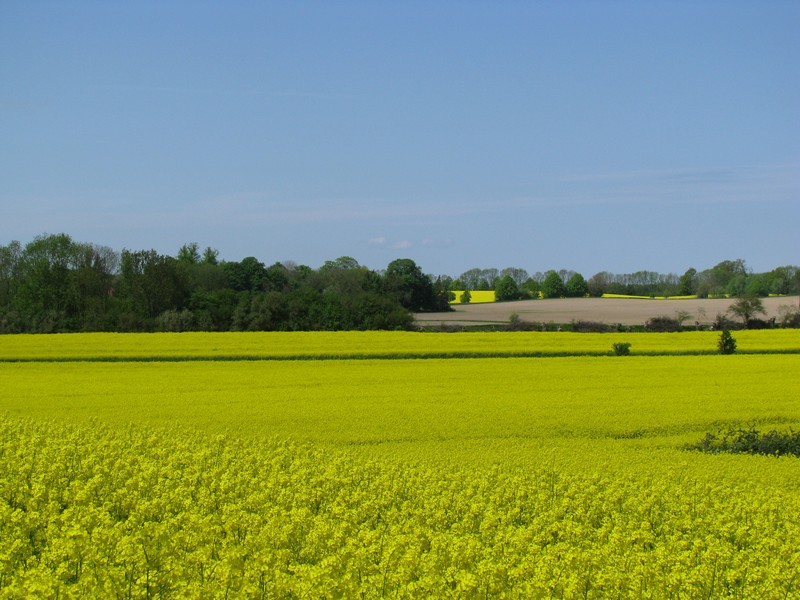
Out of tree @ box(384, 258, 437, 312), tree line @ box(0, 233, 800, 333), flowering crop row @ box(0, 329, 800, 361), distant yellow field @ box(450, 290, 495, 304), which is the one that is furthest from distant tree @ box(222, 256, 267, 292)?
flowering crop row @ box(0, 329, 800, 361)

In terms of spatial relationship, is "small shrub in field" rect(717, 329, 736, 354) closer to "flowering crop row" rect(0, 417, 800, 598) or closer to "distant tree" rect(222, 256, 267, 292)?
"flowering crop row" rect(0, 417, 800, 598)

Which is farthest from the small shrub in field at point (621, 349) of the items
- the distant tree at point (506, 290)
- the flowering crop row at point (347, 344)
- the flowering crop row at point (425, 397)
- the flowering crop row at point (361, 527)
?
the distant tree at point (506, 290)

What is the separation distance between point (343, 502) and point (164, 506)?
2.08m

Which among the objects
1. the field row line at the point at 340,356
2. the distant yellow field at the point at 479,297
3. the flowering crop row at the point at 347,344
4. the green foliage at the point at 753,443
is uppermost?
the distant yellow field at the point at 479,297

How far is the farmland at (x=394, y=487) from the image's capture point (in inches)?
267

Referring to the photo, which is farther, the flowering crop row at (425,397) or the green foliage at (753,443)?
the flowering crop row at (425,397)

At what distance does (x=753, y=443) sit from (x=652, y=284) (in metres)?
114

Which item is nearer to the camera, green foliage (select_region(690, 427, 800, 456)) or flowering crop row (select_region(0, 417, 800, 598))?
flowering crop row (select_region(0, 417, 800, 598))

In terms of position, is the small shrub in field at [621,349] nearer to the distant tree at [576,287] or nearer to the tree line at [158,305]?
the tree line at [158,305]

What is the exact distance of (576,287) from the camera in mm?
113625

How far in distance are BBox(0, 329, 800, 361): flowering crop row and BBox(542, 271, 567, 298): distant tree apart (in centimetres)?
7007

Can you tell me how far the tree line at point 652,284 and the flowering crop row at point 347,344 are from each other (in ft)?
201

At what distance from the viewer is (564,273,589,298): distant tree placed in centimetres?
11288

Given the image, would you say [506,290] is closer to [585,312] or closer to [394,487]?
[585,312]
